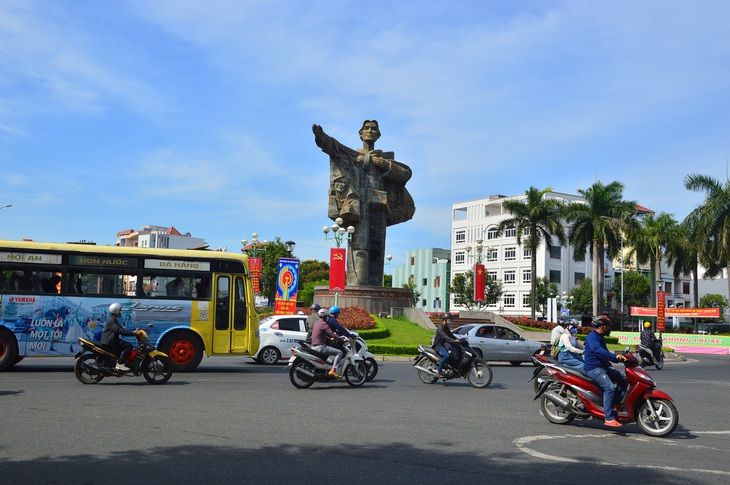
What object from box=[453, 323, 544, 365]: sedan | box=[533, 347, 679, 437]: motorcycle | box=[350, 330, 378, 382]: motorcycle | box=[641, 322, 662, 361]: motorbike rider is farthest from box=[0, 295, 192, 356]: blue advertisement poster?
box=[641, 322, 662, 361]: motorbike rider

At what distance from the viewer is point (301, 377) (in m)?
14.0

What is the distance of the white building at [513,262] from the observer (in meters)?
88.8

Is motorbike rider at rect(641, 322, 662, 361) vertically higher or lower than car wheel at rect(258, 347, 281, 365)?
higher

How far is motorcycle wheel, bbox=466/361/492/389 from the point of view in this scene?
15.0 metres

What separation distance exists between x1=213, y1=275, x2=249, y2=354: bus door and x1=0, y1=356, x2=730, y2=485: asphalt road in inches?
131

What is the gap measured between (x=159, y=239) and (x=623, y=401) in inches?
3929

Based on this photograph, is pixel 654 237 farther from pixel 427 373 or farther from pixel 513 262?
pixel 427 373

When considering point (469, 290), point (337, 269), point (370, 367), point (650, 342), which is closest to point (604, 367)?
point (370, 367)

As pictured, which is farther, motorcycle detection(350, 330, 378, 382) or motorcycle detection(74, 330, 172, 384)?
motorcycle detection(350, 330, 378, 382)

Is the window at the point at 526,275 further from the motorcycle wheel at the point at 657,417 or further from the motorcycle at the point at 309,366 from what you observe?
the motorcycle wheel at the point at 657,417

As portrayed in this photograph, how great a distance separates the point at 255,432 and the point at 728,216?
47801 millimetres

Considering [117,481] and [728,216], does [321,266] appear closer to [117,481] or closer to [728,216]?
[728,216]

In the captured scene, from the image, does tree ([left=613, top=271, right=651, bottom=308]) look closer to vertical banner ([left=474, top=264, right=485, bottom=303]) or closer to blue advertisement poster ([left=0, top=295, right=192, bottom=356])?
vertical banner ([left=474, top=264, right=485, bottom=303])

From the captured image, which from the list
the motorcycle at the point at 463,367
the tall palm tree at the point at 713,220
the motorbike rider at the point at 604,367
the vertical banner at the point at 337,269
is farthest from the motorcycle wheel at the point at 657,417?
the tall palm tree at the point at 713,220
